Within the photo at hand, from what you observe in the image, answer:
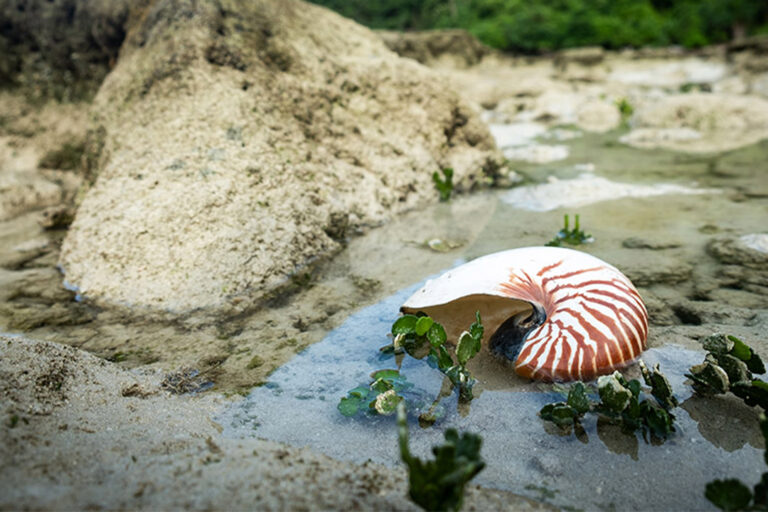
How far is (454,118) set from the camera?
19.0 ft

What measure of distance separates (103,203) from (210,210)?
85 centimetres

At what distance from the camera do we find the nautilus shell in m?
2.28

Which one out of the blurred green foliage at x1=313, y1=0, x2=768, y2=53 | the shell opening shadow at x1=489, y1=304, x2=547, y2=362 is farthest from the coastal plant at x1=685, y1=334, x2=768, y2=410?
the blurred green foliage at x1=313, y1=0, x2=768, y2=53

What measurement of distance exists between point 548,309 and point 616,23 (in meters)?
22.1

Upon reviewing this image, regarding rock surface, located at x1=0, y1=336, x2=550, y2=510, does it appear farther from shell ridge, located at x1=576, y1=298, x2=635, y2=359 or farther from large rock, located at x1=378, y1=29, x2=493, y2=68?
large rock, located at x1=378, y1=29, x2=493, y2=68

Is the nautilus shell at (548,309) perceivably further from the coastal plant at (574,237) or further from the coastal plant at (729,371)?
the coastal plant at (574,237)

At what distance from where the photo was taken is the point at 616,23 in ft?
67.2

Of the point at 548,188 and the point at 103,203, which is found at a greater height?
the point at 103,203

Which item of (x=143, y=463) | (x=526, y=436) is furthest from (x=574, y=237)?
(x=143, y=463)

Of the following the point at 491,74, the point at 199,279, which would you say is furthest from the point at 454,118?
the point at 491,74

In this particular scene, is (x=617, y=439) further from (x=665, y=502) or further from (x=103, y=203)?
(x=103, y=203)

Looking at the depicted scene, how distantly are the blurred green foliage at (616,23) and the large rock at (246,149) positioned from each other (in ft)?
57.0

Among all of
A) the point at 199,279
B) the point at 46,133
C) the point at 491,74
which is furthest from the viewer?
the point at 491,74

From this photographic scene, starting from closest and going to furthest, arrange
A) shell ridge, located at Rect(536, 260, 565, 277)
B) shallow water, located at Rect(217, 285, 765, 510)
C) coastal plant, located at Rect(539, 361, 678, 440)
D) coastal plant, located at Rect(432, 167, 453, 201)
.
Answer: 1. shallow water, located at Rect(217, 285, 765, 510)
2. coastal plant, located at Rect(539, 361, 678, 440)
3. shell ridge, located at Rect(536, 260, 565, 277)
4. coastal plant, located at Rect(432, 167, 453, 201)
